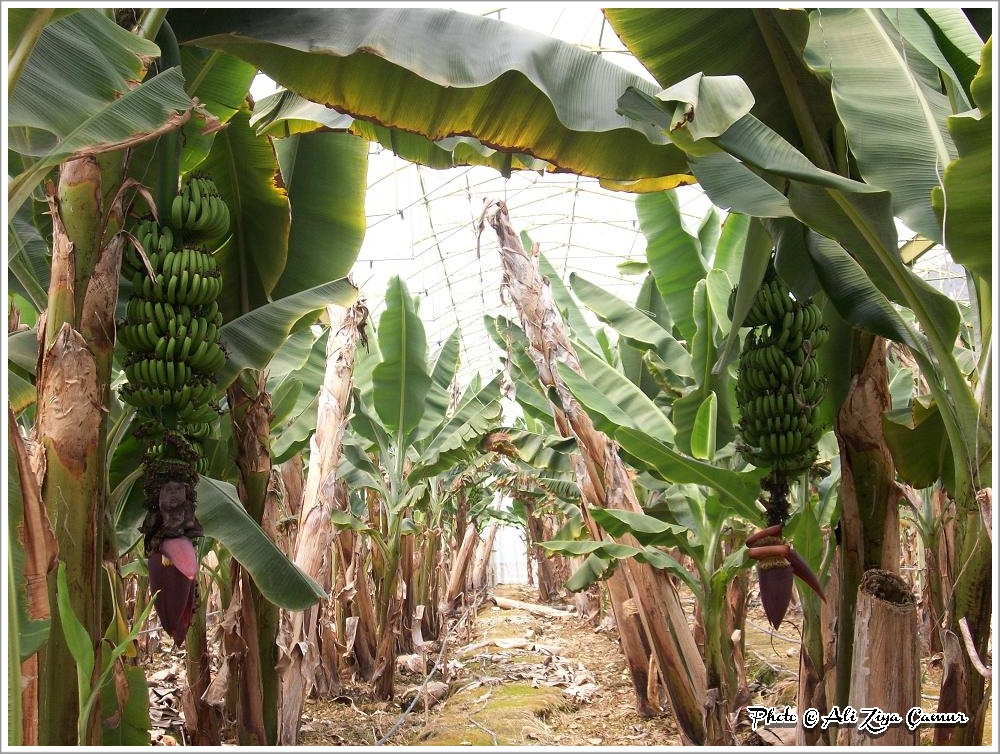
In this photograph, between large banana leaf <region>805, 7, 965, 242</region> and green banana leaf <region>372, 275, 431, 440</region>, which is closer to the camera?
large banana leaf <region>805, 7, 965, 242</region>

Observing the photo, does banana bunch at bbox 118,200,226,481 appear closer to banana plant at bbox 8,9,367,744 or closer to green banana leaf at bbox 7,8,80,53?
banana plant at bbox 8,9,367,744

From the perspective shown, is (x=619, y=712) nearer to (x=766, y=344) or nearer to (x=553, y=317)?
(x=553, y=317)

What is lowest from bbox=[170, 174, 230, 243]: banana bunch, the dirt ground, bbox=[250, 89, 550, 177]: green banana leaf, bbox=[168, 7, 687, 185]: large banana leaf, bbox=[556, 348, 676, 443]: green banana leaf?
the dirt ground

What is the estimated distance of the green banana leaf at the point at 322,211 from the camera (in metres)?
3.03

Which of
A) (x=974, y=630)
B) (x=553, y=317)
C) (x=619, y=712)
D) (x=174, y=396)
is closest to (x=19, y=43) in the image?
(x=174, y=396)

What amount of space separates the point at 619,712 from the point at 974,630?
427 centimetres

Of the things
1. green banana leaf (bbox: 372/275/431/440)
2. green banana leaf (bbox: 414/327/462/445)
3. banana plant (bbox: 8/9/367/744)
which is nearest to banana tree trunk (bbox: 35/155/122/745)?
banana plant (bbox: 8/9/367/744)

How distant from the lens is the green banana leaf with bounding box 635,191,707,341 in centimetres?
378

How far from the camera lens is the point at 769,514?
207 cm

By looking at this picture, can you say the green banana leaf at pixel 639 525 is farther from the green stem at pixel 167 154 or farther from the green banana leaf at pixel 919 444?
the green stem at pixel 167 154

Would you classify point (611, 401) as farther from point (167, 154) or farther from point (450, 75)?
point (167, 154)

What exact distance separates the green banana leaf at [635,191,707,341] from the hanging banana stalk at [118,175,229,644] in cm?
238

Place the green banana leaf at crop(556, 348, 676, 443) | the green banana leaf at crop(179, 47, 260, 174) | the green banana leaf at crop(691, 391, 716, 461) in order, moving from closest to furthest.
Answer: the green banana leaf at crop(179, 47, 260, 174) < the green banana leaf at crop(691, 391, 716, 461) < the green banana leaf at crop(556, 348, 676, 443)

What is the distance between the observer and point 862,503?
7.12ft
